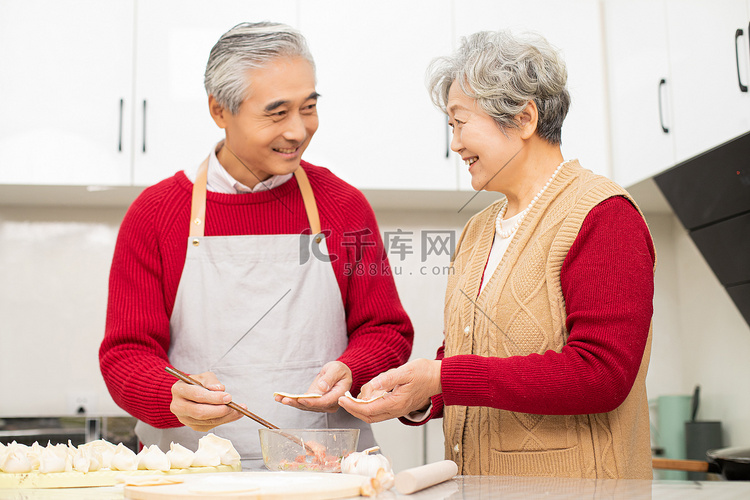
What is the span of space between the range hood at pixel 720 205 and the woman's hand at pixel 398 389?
45.4 inches

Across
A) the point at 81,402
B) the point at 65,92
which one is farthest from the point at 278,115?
the point at 81,402

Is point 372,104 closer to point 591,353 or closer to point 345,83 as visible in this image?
point 345,83

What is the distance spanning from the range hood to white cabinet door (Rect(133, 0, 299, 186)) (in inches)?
52.6

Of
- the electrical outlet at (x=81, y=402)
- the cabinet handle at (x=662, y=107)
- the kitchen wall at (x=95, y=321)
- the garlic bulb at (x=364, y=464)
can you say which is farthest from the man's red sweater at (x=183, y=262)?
the electrical outlet at (x=81, y=402)

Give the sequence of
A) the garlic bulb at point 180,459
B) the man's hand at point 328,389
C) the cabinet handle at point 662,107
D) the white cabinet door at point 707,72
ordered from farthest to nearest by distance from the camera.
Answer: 1. the cabinet handle at point 662,107
2. the white cabinet door at point 707,72
3. the man's hand at point 328,389
4. the garlic bulb at point 180,459

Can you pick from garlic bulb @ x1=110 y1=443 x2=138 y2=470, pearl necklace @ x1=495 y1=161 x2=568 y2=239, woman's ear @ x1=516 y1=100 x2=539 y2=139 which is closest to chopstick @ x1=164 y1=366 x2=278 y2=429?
garlic bulb @ x1=110 y1=443 x2=138 y2=470

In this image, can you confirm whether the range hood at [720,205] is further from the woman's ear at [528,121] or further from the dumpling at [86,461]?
the dumpling at [86,461]

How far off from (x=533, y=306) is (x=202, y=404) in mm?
479

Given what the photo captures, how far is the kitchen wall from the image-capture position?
7.75 feet

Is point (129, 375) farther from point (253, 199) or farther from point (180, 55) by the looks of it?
point (180, 55)

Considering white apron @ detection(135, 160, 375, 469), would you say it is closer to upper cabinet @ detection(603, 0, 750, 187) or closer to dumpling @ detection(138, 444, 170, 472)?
dumpling @ detection(138, 444, 170, 472)

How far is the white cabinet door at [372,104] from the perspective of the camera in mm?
2219

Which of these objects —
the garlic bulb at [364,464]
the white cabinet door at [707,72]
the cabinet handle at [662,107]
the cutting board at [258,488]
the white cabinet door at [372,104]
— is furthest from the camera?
the white cabinet door at [372,104]

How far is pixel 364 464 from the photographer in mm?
818
